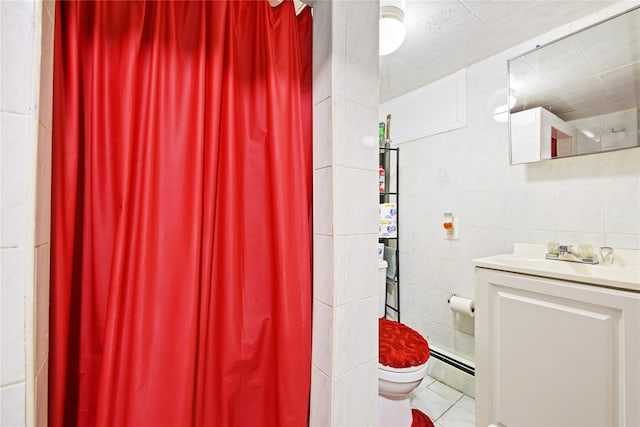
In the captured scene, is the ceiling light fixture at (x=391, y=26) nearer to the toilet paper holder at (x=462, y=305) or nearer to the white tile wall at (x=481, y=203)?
the white tile wall at (x=481, y=203)

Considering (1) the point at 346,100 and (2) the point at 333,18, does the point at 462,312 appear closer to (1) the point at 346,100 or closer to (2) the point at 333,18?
(1) the point at 346,100

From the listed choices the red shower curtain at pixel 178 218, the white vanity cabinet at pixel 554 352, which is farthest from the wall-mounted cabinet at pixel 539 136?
the red shower curtain at pixel 178 218

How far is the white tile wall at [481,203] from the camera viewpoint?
1.41 metres

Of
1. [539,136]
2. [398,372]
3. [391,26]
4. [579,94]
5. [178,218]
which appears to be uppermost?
[391,26]

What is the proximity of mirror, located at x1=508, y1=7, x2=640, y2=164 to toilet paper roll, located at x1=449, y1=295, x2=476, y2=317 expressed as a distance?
931 millimetres

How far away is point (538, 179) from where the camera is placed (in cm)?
163

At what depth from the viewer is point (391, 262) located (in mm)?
2330

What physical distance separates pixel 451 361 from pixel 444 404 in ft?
0.91

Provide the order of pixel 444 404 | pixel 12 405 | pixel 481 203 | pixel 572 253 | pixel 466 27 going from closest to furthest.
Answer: pixel 12 405 → pixel 572 253 → pixel 466 27 → pixel 444 404 → pixel 481 203

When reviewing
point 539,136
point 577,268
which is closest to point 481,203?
point 539,136

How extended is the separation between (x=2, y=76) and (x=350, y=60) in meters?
0.84

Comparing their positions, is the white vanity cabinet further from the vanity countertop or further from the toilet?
the toilet

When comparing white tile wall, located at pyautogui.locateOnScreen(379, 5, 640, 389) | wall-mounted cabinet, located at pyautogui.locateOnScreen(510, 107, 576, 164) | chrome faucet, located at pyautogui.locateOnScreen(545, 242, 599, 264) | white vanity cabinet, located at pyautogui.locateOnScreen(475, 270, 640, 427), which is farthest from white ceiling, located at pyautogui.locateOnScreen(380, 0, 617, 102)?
white vanity cabinet, located at pyautogui.locateOnScreen(475, 270, 640, 427)

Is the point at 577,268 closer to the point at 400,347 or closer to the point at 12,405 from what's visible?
the point at 400,347
